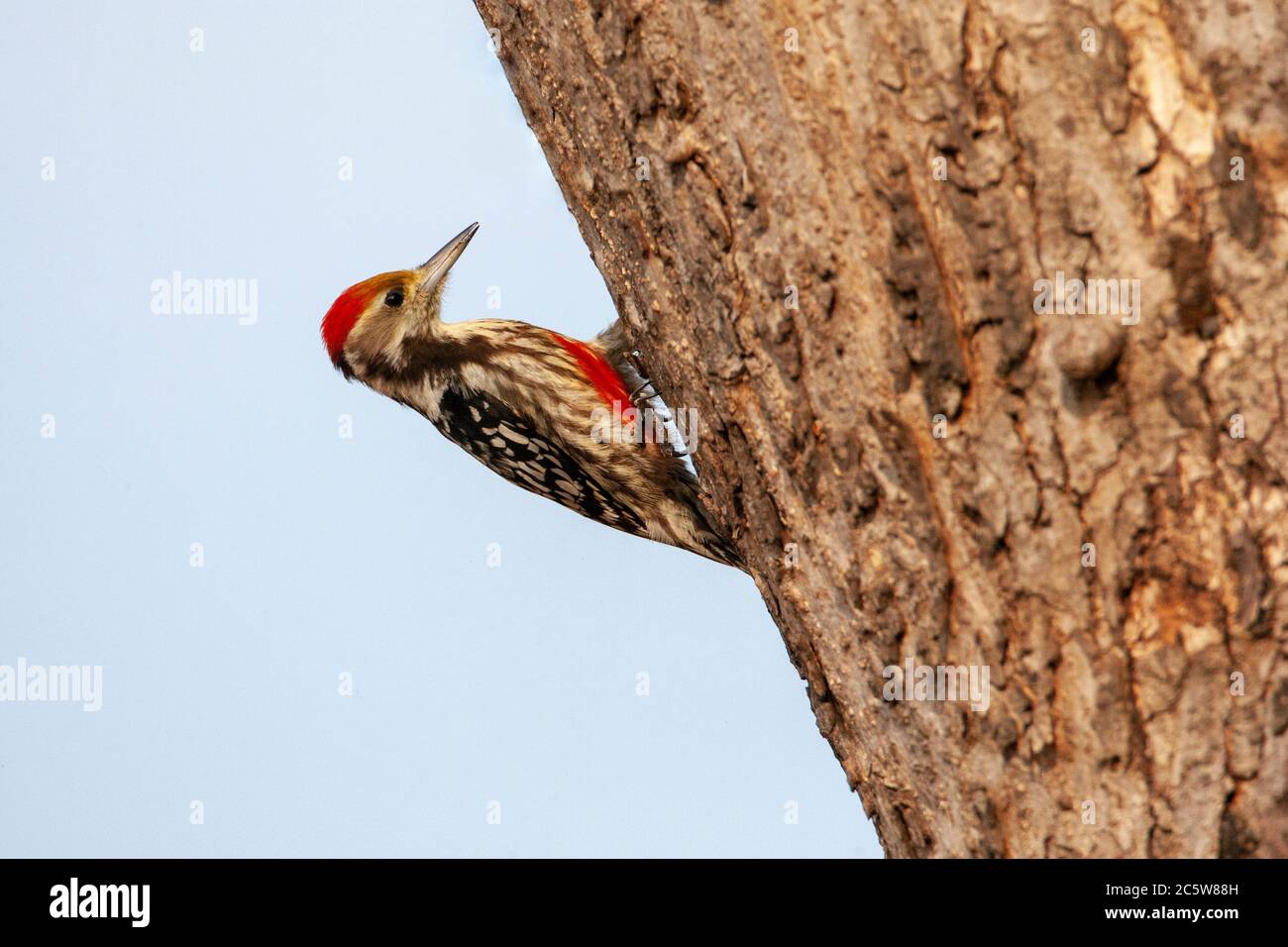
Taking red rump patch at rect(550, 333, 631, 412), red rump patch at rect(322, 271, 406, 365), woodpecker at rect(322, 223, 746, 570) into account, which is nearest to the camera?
woodpecker at rect(322, 223, 746, 570)

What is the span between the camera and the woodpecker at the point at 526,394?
178 inches

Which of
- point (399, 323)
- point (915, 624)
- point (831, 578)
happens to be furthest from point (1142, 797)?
point (399, 323)

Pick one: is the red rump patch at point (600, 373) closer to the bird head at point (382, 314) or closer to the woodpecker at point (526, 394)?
the woodpecker at point (526, 394)

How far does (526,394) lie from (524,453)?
256 mm

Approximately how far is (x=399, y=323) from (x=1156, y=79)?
3.77 metres

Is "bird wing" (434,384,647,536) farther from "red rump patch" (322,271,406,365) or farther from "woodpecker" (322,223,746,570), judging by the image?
"red rump patch" (322,271,406,365)

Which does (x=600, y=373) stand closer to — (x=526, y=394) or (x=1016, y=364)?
(x=526, y=394)

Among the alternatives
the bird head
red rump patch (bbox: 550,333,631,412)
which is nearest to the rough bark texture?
red rump patch (bbox: 550,333,631,412)

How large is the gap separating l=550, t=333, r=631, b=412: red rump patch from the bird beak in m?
0.78

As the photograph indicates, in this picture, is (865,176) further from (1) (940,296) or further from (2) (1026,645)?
(2) (1026,645)

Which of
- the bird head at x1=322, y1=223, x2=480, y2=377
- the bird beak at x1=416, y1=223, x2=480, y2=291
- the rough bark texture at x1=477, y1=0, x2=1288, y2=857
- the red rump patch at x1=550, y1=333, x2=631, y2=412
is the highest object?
the bird beak at x1=416, y1=223, x2=480, y2=291

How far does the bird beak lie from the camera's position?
5152mm

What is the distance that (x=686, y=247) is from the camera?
2.33 metres

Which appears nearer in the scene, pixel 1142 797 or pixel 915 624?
pixel 1142 797
